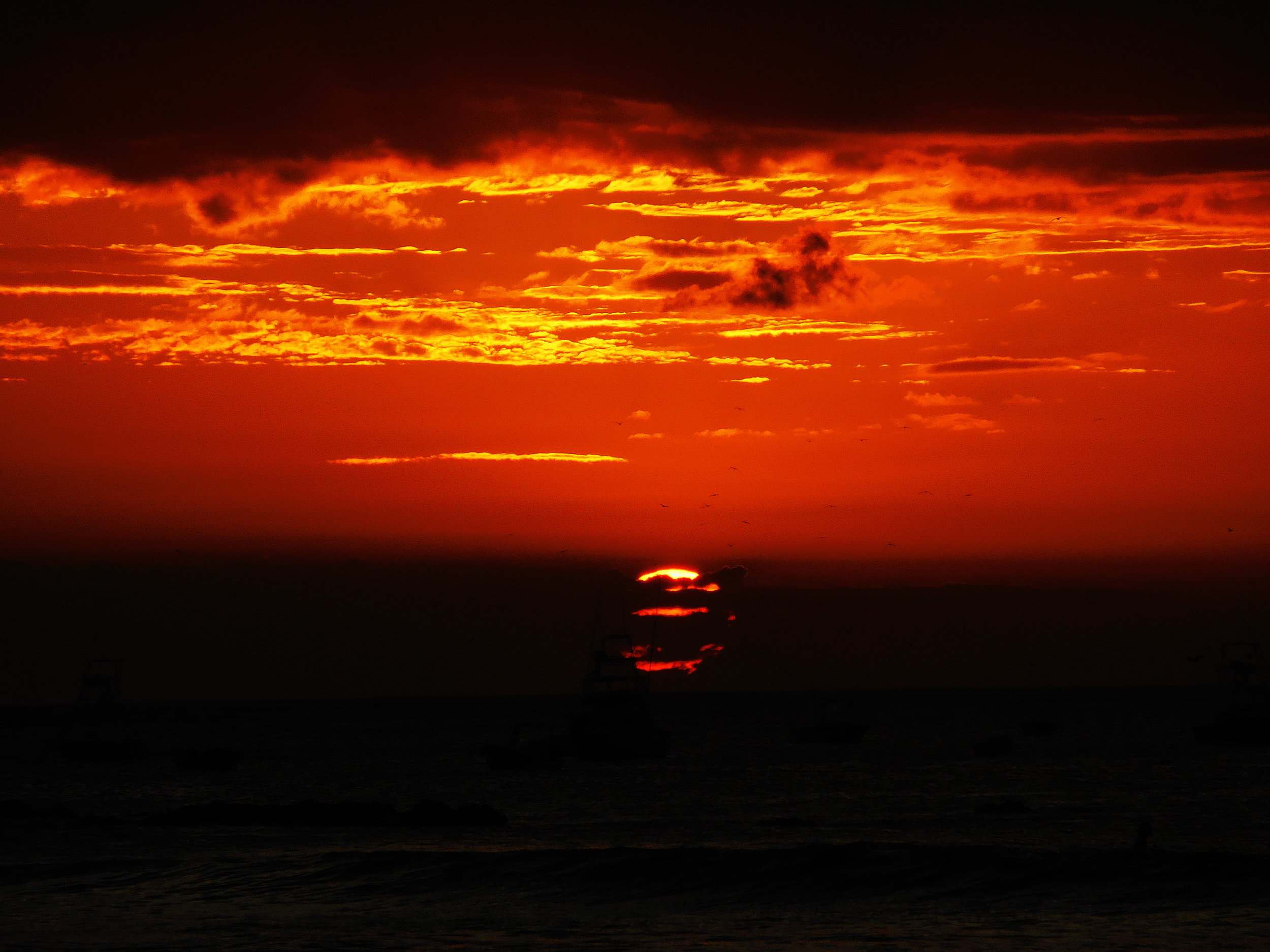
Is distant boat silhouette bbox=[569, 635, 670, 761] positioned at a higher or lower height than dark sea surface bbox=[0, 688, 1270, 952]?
higher

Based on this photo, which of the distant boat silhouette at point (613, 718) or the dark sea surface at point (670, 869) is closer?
the dark sea surface at point (670, 869)

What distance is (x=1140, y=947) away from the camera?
29.7 metres

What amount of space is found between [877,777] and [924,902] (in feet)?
221

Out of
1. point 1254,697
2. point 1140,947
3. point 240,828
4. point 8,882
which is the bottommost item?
point 1140,947

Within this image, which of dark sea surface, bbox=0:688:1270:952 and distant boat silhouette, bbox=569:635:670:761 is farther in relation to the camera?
distant boat silhouette, bbox=569:635:670:761

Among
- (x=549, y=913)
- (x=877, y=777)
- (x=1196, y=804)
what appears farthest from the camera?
(x=877, y=777)

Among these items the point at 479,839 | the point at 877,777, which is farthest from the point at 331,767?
the point at 479,839

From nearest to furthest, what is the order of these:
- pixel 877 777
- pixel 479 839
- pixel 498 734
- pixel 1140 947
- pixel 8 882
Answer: pixel 1140 947 → pixel 8 882 → pixel 479 839 → pixel 877 777 → pixel 498 734

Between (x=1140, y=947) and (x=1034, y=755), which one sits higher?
(x=1034, y=755)

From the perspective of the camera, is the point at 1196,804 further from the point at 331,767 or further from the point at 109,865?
the point at 331,767

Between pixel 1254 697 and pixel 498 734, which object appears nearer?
pixel 1254 697

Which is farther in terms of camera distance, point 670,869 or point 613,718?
point 613,718

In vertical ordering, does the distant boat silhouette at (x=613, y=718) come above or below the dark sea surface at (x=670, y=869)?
above

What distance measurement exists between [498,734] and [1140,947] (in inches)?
6541
